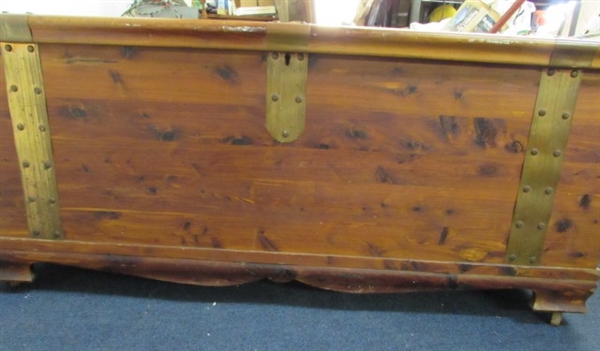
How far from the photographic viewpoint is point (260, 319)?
36.3 inches

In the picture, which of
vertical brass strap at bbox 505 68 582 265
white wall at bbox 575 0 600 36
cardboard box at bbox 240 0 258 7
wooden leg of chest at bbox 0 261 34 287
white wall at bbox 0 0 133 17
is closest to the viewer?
vertical brass strap at bbox 505 68 582 265

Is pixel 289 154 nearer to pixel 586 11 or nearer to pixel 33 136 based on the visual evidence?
pixel 33 136

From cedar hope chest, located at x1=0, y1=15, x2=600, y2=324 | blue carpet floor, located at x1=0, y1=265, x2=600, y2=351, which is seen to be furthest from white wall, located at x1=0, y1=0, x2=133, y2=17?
blue carpet floor, located at x1=0, y1=265, x2=600, y2=351

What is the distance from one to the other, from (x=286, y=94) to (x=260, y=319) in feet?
1.66

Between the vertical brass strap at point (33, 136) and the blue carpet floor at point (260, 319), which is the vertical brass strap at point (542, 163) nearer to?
the blue carpet floor at point (260, 319)

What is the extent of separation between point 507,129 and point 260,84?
498 millimetres

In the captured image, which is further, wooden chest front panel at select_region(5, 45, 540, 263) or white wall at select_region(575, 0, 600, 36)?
white wall at select_region(575, 0, 600, 36)

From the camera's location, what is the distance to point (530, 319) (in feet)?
3.13

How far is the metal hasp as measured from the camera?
0.78 metres

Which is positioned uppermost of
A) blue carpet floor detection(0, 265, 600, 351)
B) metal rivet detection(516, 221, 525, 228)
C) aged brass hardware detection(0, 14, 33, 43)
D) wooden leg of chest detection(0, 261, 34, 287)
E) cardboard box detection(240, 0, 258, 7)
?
cardboard box detection(240, 0, 258, 7)

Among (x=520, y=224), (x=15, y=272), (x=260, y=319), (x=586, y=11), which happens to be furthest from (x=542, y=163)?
(x=586, y=11)

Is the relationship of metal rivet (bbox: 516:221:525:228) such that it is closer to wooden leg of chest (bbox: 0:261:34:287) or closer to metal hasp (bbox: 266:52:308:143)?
metal hasp (bbox: 266:52:308:143)

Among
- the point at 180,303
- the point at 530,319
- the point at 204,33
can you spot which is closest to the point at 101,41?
the point at 204,33

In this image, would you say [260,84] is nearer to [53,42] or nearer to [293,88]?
[293,88]
